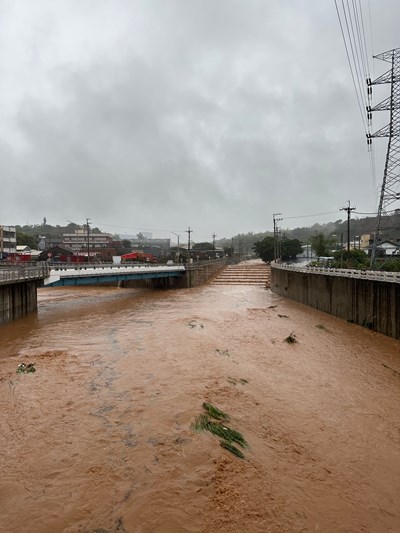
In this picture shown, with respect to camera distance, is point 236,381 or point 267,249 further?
point 267,249

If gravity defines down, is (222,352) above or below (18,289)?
below

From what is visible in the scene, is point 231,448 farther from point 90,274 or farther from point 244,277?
point 244,277

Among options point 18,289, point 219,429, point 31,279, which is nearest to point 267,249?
point 31,279

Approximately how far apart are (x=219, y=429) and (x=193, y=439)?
825 mm

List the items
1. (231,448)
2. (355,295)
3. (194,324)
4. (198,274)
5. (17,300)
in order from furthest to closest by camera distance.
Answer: (198,274), (355,295), (17,300), (194,324), (231,448)

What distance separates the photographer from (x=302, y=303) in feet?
136

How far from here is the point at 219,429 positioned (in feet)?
30.8

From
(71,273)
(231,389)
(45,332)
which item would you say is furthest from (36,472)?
(71,273)

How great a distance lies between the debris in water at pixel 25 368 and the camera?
14623mm

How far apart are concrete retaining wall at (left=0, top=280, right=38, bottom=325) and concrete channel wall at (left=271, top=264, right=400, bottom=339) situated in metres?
27.3

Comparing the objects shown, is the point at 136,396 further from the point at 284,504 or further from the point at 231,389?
the point at 284,504

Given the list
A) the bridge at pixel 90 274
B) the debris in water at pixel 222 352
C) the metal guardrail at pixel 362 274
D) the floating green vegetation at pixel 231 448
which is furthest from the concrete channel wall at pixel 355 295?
the bridge at pixel 90 274

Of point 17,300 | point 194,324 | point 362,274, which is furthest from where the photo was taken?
point 17,300

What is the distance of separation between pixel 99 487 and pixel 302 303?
37.1 metres
